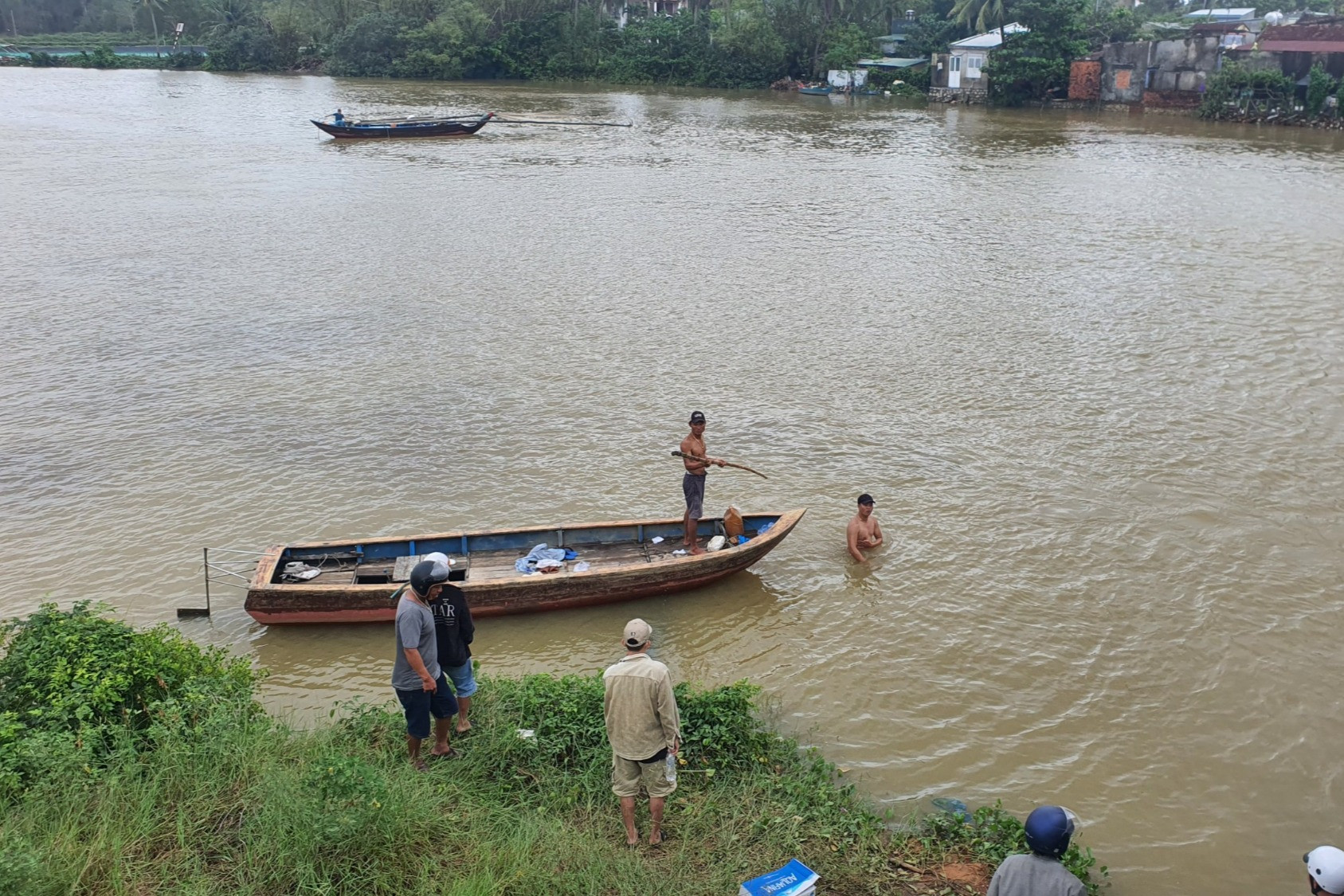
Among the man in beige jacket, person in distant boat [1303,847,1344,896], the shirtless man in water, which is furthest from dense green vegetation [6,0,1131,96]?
person in distant boat [1303,847,1344,896]

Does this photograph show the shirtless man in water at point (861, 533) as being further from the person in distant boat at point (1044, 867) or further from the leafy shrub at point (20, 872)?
the leafy shrub at point (20, 872)

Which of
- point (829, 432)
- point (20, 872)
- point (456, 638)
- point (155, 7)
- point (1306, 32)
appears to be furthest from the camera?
point (155, 7)

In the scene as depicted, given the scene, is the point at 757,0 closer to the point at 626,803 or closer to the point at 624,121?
the point at 624,121

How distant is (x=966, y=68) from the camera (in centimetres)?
5122

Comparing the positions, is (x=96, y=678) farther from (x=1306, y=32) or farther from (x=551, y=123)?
(x=1306, y=32)

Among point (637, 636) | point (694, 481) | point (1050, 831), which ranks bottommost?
point (694, 481)

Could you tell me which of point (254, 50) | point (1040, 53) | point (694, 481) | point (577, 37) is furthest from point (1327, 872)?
point (254, 50)

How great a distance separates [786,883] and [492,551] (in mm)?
5630

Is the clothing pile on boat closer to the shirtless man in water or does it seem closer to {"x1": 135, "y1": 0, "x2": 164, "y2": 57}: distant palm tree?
the shirtless man in water

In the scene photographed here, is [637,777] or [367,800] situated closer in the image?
A: [367,800]

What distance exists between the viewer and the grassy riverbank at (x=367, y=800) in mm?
5555

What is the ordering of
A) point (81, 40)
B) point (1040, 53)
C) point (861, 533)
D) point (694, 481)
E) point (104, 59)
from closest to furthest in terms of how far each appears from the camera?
1. point (694, 481)
2. point (861, 533)
3. point (1040, 53)
4. point (104, 59)
5. point (81, 40)

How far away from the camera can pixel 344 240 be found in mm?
25094

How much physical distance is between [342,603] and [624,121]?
1609 inches
